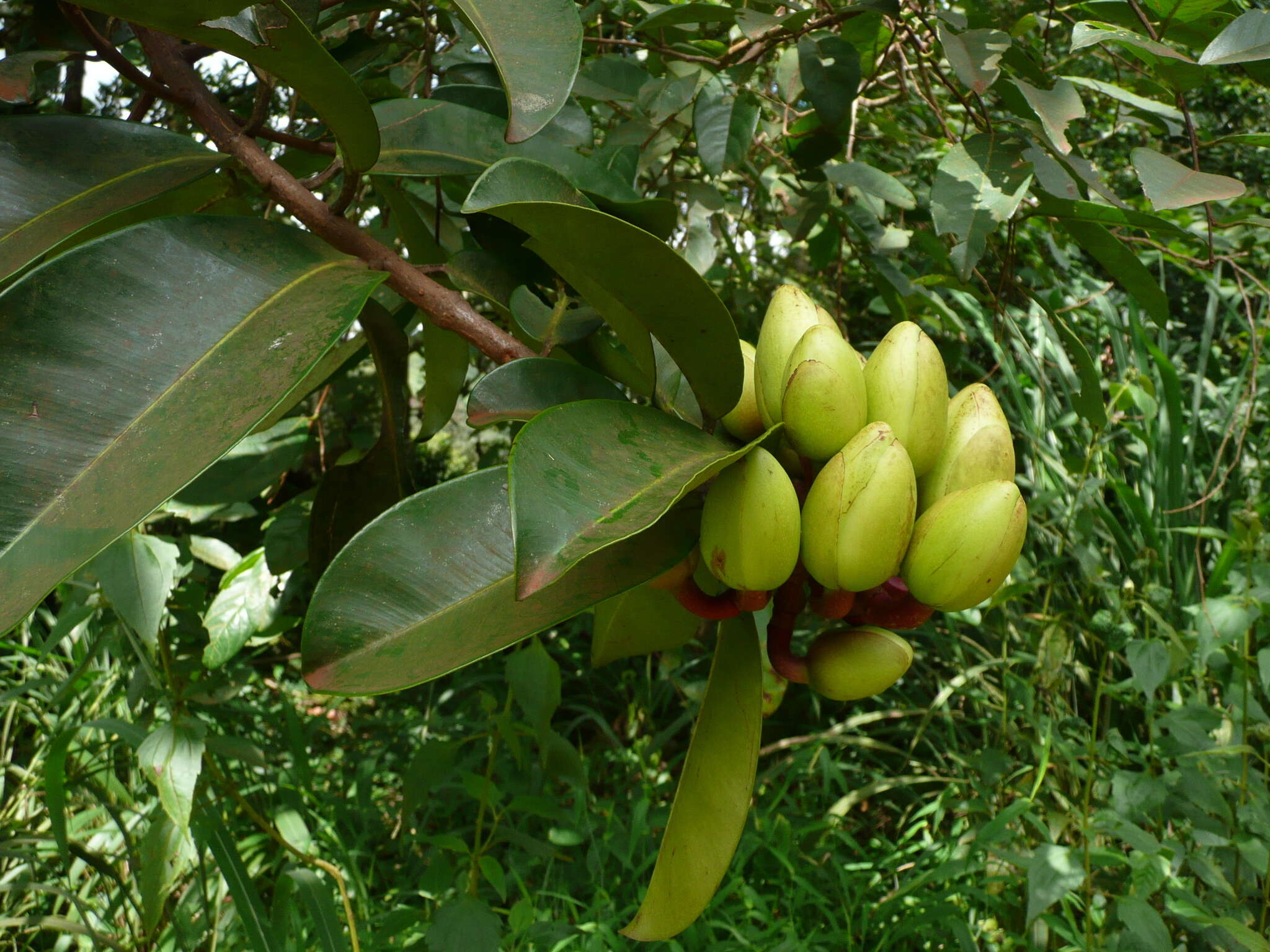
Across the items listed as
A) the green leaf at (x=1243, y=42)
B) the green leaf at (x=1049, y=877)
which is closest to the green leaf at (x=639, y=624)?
the green leaf at (x=1243, y=42)

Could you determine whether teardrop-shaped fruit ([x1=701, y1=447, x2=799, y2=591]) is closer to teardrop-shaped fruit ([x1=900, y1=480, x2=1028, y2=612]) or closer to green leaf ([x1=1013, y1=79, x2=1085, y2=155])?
teardrop-shaped fruit ([x1=900, y1=480, x2=1028, y2=612])

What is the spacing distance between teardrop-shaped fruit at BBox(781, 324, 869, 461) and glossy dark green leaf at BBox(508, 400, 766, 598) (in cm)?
5

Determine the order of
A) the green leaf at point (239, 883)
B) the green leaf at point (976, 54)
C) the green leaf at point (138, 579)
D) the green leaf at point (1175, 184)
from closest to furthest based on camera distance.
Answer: the green leaf at point (1175, 184)
the green leaf at point (976, 54)
the green leaf at point (138, 579)
the green leaf at point (239, 883)

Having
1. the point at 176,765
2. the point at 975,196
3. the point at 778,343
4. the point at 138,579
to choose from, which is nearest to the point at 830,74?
the point at 975,196

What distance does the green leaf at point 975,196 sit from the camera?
668 mm

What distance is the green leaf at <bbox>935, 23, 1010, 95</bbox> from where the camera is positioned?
2.16ft

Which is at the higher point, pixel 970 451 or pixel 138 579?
pixel 970 451

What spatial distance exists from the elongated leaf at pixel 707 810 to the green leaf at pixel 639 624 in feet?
0.42

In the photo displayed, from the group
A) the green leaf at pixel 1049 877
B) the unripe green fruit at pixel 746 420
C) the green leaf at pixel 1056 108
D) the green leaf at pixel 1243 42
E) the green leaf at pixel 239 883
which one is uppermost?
the green leaf at pixel 1243 42

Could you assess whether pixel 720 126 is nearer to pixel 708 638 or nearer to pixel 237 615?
pixel 237 615

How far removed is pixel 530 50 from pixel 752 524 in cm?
24

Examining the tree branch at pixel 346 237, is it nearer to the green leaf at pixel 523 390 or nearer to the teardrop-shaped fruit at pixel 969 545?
the green leaf at pixel 523 390

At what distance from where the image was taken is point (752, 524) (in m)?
0.38

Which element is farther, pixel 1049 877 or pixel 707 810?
pixel 1049 877
